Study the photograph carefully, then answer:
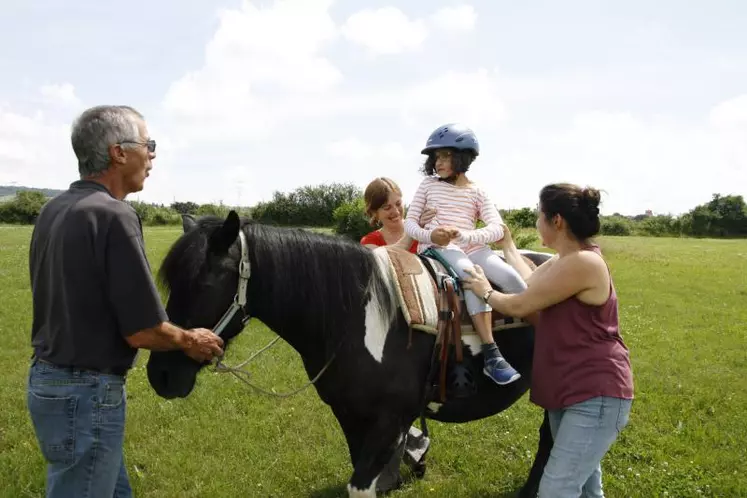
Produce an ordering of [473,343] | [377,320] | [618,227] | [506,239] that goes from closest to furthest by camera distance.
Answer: [377,320] → [473,343] → [506,239] → [618,227]

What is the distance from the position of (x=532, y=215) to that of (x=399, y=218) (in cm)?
1860

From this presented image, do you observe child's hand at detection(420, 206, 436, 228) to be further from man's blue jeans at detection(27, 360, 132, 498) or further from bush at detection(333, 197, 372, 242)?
bush at detection(333, 197, 372, 242)

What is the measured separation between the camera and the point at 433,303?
3.00 m

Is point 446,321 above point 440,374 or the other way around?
above

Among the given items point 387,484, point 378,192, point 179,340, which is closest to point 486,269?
point 378,192

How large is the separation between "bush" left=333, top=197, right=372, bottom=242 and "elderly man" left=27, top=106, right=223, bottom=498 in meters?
20.7

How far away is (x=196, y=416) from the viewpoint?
5547 millimetres

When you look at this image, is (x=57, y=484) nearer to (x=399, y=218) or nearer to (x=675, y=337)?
(x=399, y=218)

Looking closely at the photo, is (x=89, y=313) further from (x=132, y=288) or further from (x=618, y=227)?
(x=618, y=227)

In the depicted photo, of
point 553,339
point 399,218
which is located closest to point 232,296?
point 553,339

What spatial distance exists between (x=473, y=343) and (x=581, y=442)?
2.76 ft

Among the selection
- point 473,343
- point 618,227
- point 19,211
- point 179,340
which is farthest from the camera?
point 618,227

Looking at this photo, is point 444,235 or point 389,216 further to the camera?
point 389,216

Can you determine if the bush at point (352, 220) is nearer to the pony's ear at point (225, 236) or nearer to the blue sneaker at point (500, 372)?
the blue sneaker at point (500, 372)
